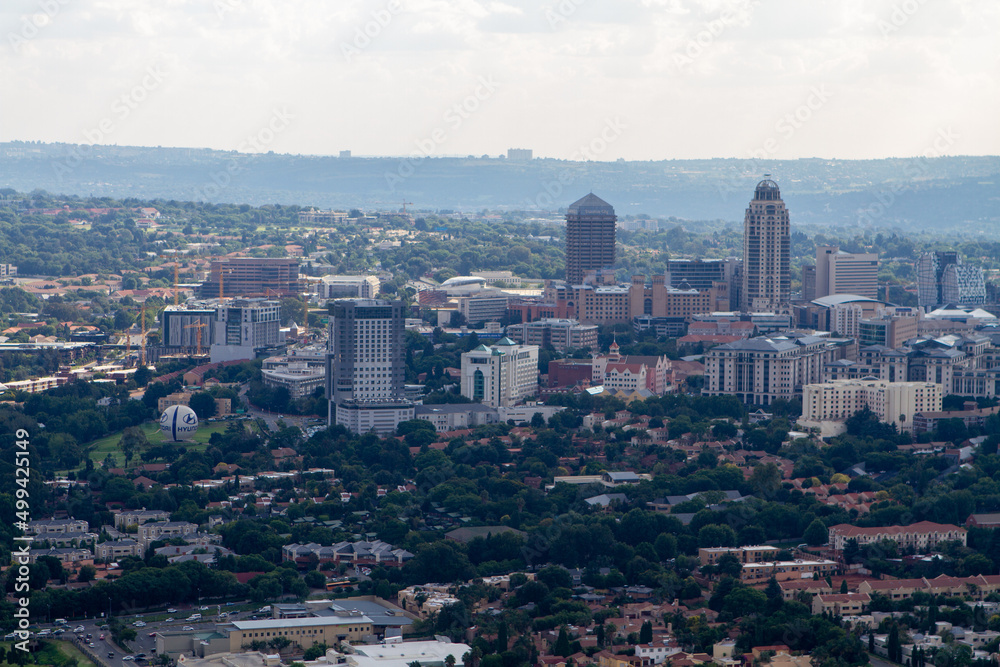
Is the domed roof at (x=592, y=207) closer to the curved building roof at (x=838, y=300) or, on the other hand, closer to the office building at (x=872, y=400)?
the curved building roof at (x=838, y=300)

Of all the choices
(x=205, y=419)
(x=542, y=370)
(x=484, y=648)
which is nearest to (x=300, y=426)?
(x=205, y=419)

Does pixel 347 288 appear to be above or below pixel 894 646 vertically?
above

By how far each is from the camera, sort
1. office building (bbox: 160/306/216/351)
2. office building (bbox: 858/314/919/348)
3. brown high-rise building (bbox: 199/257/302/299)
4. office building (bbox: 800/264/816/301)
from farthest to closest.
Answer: brown high-rise building (bbox: 199/257/302/299)
office building (bbox: 800/264/816/301)
office building (bbox: 160/306/216/351)
office building (bbox: 858/314/919/348)

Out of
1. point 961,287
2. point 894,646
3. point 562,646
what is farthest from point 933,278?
point 562,646

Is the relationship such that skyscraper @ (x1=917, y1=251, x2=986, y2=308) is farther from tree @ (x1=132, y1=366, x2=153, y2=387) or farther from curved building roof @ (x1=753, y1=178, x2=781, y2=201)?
tree @ (x1=132, y1=366, x2=153, y2=387)

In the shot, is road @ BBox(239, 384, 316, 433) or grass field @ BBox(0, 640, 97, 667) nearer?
grass field @ BBox(0, 640, 97, 667)

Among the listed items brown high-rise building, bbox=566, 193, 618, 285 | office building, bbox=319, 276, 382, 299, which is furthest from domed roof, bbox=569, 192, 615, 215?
office building, bbox=319, 276, 382, 299

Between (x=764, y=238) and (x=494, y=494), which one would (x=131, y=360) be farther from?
(x=494, y=494)

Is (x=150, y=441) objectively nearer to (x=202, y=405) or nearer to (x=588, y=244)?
(x=202, y=405)
